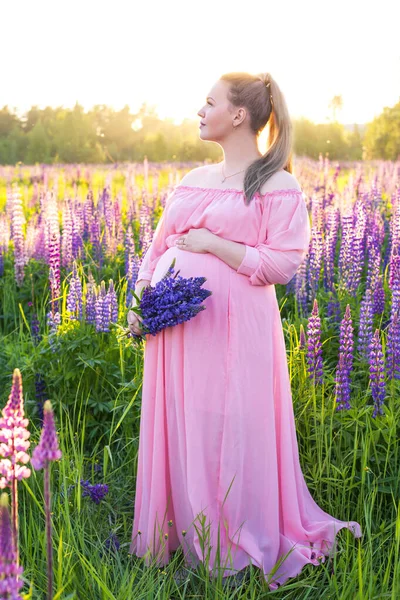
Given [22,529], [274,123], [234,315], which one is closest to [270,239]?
[234,315]

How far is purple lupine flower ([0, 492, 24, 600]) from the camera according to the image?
157 cm

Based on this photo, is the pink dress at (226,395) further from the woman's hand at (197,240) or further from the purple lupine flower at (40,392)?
the purple lupine flower at (40,392)

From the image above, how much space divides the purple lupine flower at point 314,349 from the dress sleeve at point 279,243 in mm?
855

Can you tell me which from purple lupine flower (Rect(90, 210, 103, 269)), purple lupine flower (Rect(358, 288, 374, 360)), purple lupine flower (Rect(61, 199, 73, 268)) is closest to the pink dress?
purple lupine flower (Rect(358, 288, 374, 360))

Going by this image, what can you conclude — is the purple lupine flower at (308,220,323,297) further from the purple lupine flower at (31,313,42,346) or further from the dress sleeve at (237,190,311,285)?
the dress sleeve at (237,190,311,285)

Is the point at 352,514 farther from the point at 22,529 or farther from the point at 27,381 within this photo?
the point at 27,381

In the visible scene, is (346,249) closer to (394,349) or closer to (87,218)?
(394,349)

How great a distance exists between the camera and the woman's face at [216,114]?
3211 mm

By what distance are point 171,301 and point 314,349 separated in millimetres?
1290

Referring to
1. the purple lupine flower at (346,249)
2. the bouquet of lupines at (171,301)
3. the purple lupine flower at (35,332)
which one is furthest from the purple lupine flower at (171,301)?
the purple lupine flower at (346,249)

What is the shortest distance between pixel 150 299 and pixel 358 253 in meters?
3.01

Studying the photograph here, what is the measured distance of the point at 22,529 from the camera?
3.51 metres

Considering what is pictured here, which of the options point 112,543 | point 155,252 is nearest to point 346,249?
point 155,252

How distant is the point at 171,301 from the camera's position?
118 inches
